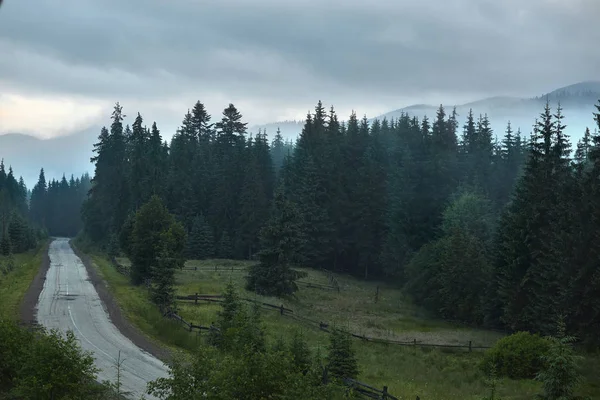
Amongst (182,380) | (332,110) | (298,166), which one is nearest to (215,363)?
(182,380)

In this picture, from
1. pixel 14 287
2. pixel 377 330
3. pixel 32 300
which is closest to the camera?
pixel 32 300

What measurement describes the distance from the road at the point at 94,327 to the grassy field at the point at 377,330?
2292 mm

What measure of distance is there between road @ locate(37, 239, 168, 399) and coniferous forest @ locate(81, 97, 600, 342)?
6226mm

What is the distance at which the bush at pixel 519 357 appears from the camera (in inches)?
1118

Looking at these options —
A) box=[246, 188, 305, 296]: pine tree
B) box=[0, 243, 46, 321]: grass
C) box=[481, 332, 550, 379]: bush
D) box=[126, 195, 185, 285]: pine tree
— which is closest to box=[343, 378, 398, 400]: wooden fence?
box=[481, 332, 550, 379]: bush

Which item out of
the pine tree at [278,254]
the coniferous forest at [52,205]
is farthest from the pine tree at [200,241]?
the coniferous forest at [52,205]

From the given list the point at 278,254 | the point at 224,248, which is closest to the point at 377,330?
the point at 278,254

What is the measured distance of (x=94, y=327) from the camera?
31.8 m

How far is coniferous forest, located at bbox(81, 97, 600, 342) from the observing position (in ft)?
125

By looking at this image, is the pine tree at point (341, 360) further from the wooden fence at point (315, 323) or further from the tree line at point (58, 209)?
the tree line at point (58, 209)

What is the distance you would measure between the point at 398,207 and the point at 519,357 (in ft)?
144

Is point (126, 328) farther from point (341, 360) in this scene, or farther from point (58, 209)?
point (58, 209)

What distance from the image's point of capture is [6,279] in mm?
49438

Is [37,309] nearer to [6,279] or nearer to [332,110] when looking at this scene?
[6,279]
